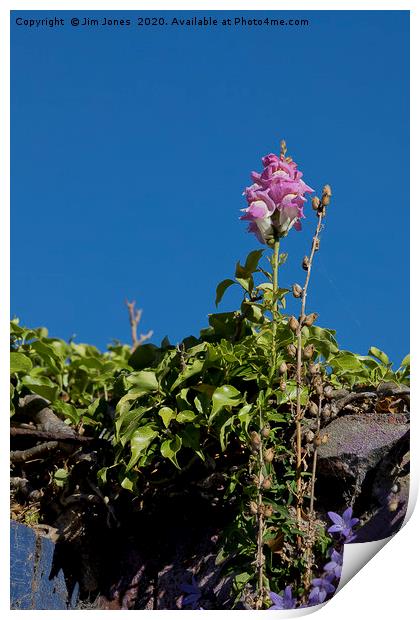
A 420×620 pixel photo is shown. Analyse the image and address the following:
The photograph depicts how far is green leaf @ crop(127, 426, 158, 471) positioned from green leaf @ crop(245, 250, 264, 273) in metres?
0.34

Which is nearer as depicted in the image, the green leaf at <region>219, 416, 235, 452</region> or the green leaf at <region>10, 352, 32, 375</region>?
the green leaf at <region>219, 416, 235, 452</region>

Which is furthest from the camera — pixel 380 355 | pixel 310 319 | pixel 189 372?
pixel 380 355

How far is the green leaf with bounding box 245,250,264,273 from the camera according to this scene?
1518 mm

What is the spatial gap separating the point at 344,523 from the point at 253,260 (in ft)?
1.60

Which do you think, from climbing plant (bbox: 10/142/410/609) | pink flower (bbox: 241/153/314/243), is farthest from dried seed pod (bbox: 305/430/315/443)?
pink flower (bbox: 241/153/314/243)

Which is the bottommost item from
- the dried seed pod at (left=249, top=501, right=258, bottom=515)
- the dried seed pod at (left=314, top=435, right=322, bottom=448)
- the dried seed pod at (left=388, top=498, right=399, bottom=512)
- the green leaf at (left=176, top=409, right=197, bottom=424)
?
the dried seed pod at (left=249, top=501, right=258, bottom=515)

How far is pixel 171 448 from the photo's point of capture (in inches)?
54.2

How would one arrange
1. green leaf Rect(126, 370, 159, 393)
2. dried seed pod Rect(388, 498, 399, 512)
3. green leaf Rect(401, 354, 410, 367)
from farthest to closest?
green leaf Rect(401, 354, 410, 367)
green leaf Rect(126, 370, 159, 393)
dried seed pod Rect(388, 498, 399, 512)

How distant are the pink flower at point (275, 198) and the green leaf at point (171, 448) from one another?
1.19 ft

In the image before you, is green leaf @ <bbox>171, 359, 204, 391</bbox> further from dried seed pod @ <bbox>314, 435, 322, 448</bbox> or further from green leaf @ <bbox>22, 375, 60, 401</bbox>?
green leaf @ <bbox>22, 375, 60, 401</bbox>

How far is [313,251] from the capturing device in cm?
133

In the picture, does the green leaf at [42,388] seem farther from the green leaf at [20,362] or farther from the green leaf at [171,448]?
the green leaf at [171,448]

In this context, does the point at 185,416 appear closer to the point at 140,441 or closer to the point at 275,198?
the point at 140,441

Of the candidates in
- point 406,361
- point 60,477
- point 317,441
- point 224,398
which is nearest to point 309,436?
point 317,441
